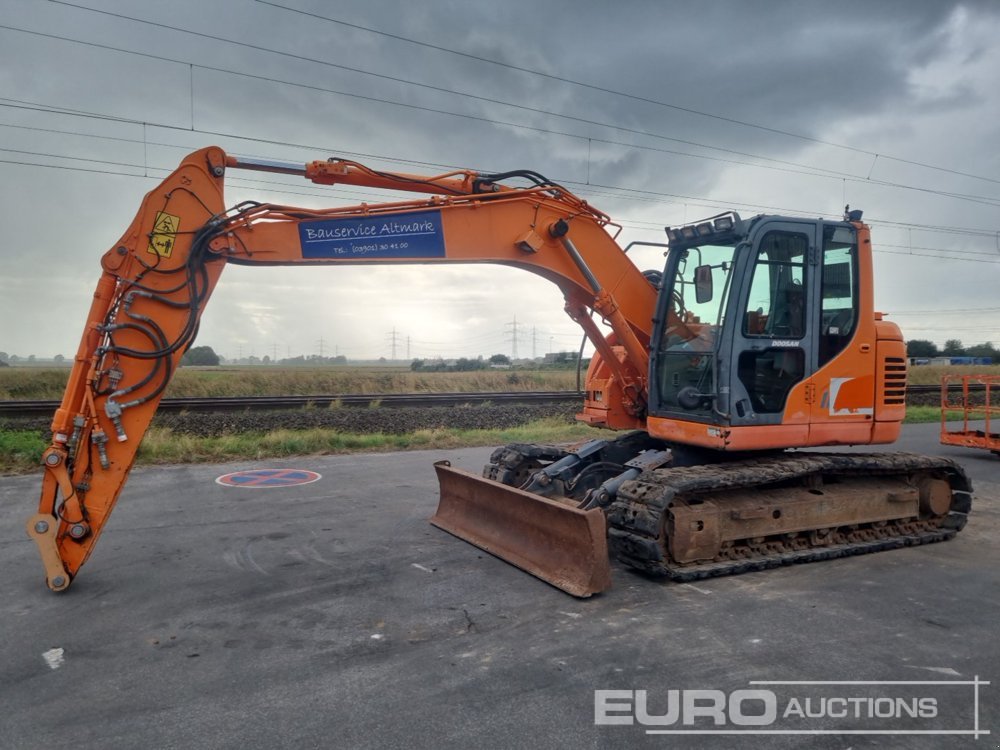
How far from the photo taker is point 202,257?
237 inches

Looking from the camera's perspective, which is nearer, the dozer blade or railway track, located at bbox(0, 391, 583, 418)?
the dozer blade

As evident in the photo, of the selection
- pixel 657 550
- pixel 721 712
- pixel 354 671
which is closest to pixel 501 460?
pixel 657 550

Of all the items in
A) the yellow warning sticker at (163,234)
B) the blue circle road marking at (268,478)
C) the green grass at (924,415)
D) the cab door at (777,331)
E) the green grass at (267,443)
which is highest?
the yellow warning sticker at (163,234)

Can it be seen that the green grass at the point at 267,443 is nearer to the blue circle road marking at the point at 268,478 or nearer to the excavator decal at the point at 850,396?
the blue circle road marking at the point at 268,478

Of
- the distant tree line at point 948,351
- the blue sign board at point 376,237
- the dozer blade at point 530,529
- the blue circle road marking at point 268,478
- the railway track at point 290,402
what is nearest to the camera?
the dozer blade at point 530,529

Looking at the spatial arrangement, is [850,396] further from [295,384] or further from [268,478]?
[295,384]

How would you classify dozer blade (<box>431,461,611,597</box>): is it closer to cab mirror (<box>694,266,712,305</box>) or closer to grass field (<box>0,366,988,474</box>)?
cab mirror (<box>694,266,712,305</box>)

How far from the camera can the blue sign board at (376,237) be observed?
6.39m

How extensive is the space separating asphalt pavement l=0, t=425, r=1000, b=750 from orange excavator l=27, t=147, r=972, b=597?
0.43 meters

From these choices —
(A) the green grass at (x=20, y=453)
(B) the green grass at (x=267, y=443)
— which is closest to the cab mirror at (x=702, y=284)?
(B) the green grass at (x=267, y=443)

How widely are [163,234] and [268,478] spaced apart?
5784 mm

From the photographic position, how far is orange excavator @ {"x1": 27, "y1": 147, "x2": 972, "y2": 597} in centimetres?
575

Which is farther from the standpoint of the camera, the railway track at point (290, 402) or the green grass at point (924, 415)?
the green grass at point (924, 415)

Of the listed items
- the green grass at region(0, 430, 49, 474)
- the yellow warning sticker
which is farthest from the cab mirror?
the green grass at region(0, 430, 49, 474)
